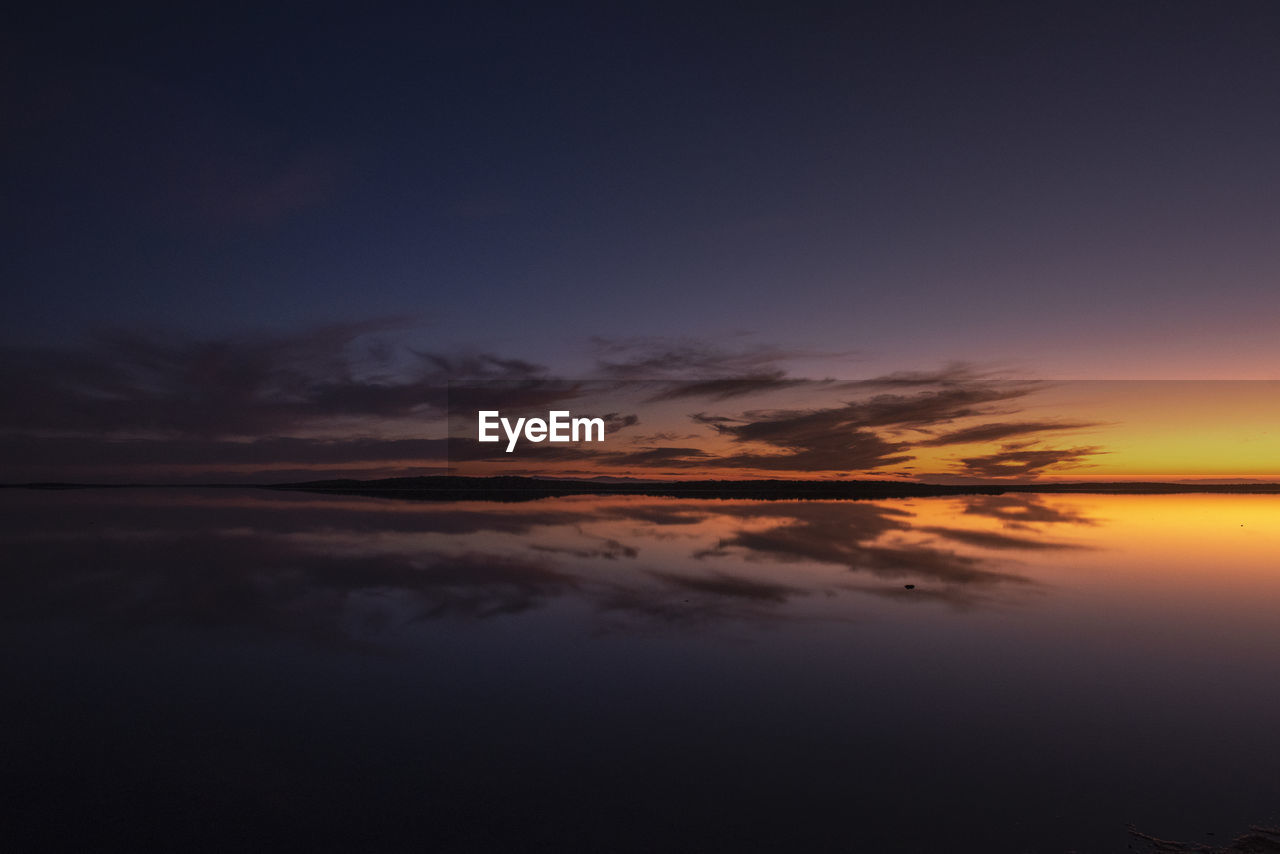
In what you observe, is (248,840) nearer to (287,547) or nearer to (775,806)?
(775,806)

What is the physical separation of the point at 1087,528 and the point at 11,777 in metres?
47.3

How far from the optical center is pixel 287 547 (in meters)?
28.3

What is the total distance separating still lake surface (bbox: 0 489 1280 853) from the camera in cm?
660

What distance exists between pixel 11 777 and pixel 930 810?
9.94 m

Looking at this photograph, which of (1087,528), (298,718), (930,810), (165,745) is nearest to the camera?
(930,810)

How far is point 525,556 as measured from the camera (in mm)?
25484

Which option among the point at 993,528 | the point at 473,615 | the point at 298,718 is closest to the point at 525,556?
the point at 473,615

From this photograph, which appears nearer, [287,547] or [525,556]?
[525,556]

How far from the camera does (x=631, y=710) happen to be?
9.66m

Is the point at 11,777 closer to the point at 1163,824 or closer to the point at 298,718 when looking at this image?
the point at 298,718

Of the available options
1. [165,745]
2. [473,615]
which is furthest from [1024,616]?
[165,745]

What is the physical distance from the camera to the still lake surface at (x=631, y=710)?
6602 mm

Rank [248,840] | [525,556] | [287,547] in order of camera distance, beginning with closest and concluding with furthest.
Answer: [248,840] → [525,556] → [287,547]

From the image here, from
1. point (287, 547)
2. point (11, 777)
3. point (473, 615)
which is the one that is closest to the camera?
point (11, 777)
